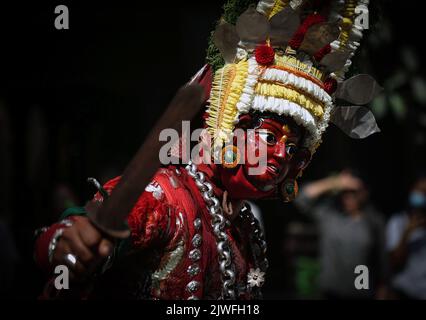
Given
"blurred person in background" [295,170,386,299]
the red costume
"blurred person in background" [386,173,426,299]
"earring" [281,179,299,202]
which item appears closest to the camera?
the red costume

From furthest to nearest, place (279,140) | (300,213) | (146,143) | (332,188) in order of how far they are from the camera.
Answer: (300,213) < (332,188) < (279,140) < (146,143)

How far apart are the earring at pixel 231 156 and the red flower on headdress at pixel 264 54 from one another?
14.0 inches

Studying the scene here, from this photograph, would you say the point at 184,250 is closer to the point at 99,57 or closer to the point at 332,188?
the point at 99,57

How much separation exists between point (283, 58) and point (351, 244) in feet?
11.8

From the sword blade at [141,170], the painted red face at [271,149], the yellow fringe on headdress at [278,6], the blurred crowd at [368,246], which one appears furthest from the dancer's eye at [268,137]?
the blurred crowd at [368,246]

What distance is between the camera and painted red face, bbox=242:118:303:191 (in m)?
3.09

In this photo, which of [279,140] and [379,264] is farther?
[379,264]

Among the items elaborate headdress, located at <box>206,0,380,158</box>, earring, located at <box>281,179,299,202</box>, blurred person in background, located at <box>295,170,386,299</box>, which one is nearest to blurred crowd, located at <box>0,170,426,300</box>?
blurred person in background, located at <box>295,170,386,299</box>

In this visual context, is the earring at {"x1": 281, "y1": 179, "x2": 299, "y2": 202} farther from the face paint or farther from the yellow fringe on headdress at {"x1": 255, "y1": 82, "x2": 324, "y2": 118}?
the yellow fringe on headdress at {"x1": 255, "y1": 82, "x2": 324, "y2": 118}

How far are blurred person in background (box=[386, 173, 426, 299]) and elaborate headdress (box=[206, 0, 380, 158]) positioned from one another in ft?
10.8

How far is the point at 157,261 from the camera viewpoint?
9.80ft
